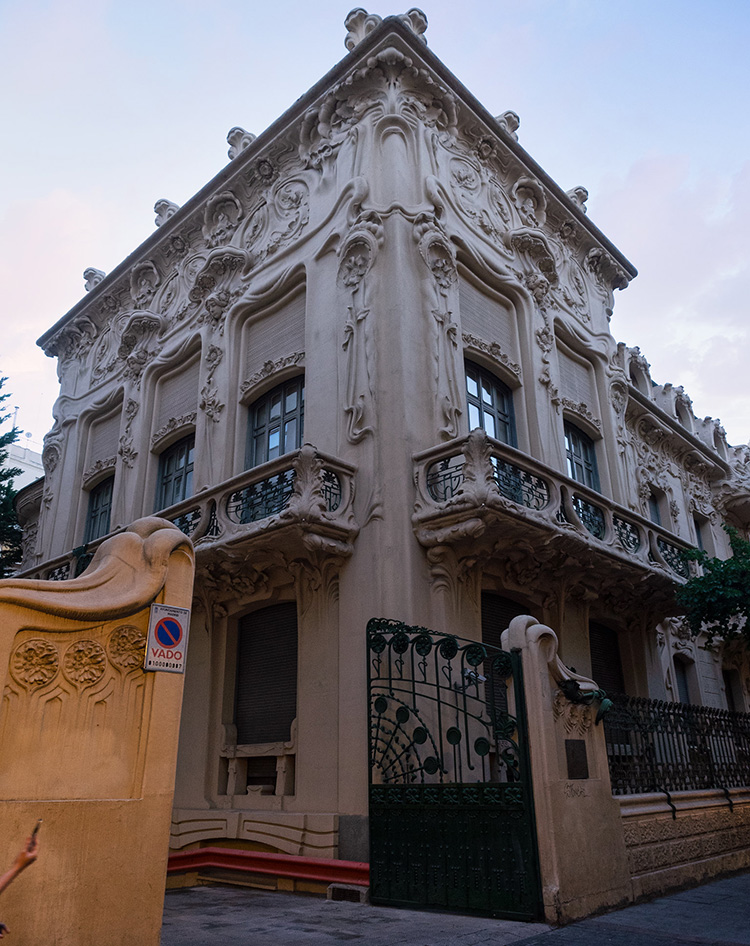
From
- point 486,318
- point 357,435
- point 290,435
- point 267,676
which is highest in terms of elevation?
point 486,318

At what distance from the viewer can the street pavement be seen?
6109 millimetres

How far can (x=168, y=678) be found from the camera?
5172 mm

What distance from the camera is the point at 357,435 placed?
37.2 ft

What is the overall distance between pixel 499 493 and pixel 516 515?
1.26 feet

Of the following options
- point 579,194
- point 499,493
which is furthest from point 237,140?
point 499,493

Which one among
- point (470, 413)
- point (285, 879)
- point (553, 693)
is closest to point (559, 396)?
point (470, 413)

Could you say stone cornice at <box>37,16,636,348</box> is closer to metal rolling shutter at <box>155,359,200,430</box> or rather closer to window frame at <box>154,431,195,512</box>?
metal rolling shutter at <box>155,359,200,430</box>

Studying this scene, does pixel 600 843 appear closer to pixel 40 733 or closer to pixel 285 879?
pixel 285 879

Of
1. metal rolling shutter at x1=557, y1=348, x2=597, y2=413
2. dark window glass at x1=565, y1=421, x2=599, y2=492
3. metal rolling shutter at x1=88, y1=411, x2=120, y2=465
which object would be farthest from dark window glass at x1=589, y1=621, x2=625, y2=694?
metal rolling shutter at x1=88, y1=411, x2=120, y2=465

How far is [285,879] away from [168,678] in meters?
5.76

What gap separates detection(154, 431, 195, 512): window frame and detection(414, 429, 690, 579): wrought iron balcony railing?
6424 millimetres

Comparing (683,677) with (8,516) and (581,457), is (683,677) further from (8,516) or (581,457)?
(8,516)

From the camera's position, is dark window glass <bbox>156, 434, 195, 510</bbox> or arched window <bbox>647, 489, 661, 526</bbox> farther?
arched window <bbox>647, 489, 661, 526</bbox>

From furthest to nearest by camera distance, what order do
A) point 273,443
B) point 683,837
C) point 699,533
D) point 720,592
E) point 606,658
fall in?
point 699,533, point 606,658, point 273,443, point 720,592, point 683,837
